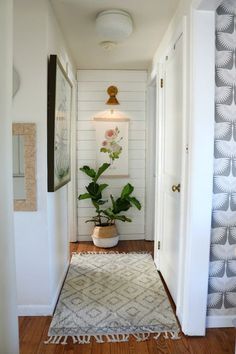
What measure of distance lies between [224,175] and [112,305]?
1.35 meters

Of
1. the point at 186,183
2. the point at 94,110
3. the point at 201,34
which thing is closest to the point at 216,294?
the point at 186,183

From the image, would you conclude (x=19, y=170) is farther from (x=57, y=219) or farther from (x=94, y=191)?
(x=94, y=191)

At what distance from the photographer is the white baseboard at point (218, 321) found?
2.00m

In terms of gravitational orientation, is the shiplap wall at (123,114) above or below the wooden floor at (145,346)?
above

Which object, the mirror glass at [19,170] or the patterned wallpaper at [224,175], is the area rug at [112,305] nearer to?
the patterned wallpaper at [224,175]

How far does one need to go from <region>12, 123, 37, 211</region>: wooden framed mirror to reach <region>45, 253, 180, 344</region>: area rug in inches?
34.7

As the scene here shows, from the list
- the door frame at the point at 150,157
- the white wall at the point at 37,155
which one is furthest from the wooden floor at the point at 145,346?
the door frame at the point at 150,157

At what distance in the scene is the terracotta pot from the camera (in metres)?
3.64

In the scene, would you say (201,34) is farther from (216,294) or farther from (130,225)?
(130,225)

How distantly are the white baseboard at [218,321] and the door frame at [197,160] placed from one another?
0.34 feet

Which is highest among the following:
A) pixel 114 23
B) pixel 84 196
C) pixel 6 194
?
pixel 114 23

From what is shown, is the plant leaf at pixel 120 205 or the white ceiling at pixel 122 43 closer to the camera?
the white ceiling at pixel 122 43

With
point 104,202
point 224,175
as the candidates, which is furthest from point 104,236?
point 224,175

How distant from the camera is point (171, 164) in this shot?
246cm
